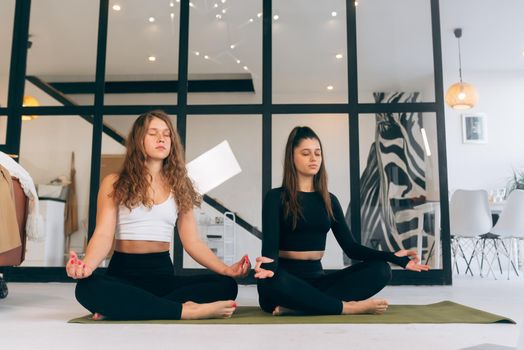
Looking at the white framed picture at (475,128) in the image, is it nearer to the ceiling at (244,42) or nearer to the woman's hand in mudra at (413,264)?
the ceiling at (244,42)

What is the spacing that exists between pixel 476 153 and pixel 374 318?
254 inches

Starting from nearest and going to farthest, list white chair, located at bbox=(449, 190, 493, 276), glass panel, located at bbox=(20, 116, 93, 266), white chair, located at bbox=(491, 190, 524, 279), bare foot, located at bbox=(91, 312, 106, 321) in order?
bare foot, located at bbox=(91, 312, 106, 321)
glass panel, located at bbox=(20, 116, 93, 266)
white chair, located at bbox=(491, 190, 524, 279)
white chair, located at bbox=(449, 190, 493, 276)

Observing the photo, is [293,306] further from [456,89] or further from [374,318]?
[456,89]

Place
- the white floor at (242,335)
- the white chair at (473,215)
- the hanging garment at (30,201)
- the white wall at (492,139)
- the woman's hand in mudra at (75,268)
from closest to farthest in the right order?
the white floor at (242,335) < the woman's hand in mudra at (75,268) < the hanging garment at (30,201) < the white chair at (473,215) < the white wall at (492,139)

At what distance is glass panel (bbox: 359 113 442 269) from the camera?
402 cm

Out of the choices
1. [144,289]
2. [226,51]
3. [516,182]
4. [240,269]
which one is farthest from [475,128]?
[144,289]

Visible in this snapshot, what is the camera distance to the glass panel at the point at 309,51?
4230mm

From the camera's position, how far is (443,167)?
4.05 meters

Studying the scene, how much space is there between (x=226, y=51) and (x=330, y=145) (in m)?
1.29

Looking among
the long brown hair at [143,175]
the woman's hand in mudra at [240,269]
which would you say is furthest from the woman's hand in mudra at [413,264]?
the long brown hair at [143,175]

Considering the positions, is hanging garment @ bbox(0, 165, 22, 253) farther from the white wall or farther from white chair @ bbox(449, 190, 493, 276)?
the white wall

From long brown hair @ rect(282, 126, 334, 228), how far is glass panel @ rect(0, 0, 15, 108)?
3.26 metres

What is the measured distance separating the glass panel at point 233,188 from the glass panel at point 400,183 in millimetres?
921

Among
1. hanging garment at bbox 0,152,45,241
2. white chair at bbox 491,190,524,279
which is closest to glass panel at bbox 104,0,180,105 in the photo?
hanging garment at bbox 0,152,45,241
